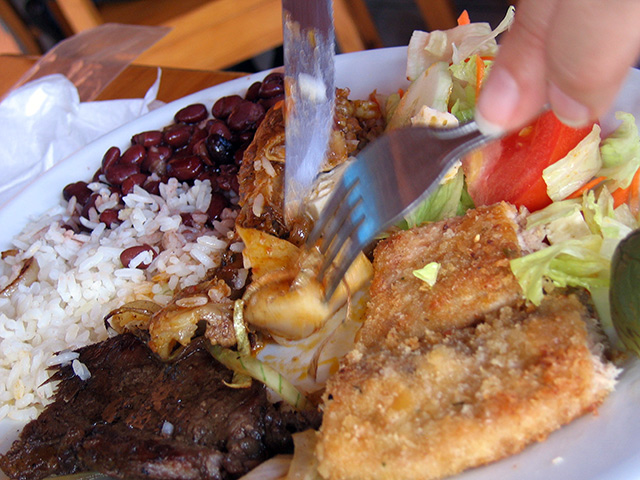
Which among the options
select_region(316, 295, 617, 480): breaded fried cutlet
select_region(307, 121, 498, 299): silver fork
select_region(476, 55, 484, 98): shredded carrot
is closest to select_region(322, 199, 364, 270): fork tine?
select_region(307, 121, 498, 299): silver fork

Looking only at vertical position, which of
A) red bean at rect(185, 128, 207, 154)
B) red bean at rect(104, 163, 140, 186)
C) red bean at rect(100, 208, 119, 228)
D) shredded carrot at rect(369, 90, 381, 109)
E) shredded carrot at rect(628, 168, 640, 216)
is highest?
red bean at rect(104, 163, 140, 186)

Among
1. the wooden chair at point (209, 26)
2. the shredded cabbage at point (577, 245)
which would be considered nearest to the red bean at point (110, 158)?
the wooden chair at point (209, 26)

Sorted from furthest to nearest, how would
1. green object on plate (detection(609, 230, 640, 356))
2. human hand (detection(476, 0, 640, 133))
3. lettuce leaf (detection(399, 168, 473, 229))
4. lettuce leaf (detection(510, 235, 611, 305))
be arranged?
lettuce leaf (detection(399, 168, 473, 229)) → lettuce leaf (detection(510, 235, 611, 305)) → green object on plate (detection(609, 230, 640, 356)) → human hand (detection(476, 0, 640, 133))

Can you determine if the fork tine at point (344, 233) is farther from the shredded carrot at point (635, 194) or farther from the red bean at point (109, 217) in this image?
the red bean at point (109, 217)

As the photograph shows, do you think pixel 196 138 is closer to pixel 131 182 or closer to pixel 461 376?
pixel 131 182

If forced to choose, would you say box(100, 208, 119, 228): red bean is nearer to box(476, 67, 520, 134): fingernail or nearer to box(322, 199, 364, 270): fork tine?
box(322, 199, 364, 270): fork tine

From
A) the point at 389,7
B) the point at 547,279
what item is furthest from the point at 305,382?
the point at 389,7

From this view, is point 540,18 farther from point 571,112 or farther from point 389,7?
point 389,7
